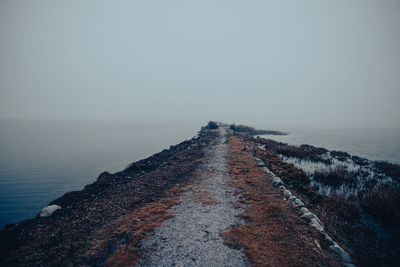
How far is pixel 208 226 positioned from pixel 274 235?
278cm

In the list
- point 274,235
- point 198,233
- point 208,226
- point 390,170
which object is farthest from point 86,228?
point 390,170

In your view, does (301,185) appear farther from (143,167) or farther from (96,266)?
(143,167)

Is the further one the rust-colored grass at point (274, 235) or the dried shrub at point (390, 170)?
the dried shrub at point (390, 170)

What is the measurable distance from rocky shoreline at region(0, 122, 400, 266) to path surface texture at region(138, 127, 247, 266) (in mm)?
39

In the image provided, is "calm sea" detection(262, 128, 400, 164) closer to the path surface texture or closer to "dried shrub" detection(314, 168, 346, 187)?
"dried shrub" detection(314, 168, 346, 187)

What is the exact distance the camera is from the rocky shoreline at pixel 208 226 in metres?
5.93

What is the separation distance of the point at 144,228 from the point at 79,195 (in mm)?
8573

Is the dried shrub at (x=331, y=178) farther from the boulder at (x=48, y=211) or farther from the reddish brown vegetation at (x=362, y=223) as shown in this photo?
the boulder at (x=48, y=211)

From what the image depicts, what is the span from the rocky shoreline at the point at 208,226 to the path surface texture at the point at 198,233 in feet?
0.13

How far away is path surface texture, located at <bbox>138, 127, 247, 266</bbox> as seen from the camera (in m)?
5.60

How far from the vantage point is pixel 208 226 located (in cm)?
729

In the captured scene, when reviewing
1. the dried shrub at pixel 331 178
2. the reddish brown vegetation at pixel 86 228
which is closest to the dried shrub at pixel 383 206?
the dried shrub at pixel 331 178

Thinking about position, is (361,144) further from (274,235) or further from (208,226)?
(208,226)

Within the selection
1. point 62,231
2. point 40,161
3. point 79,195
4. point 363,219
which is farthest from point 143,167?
point 40,161
